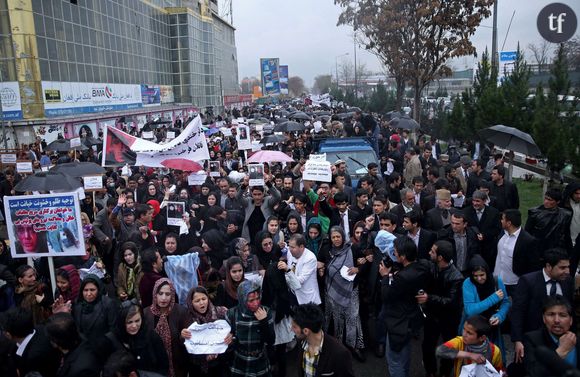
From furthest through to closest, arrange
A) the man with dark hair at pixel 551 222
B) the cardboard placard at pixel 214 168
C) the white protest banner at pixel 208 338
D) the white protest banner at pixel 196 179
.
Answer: the cardboard placard at pixel 214 168 < the white protest banner at pixel 196 179 < the man with dark hair at pixel 551 222 < the white protest banner at pixel 208 338

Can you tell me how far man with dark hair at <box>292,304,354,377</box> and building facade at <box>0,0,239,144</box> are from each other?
88.8 ft

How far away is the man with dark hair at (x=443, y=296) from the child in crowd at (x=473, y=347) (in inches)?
35.1

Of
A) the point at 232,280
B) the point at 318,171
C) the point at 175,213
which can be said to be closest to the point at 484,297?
the point at 232,280

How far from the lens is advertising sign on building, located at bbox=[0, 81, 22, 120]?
26.6 m

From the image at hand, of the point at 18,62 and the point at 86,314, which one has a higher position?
the point at 18,62

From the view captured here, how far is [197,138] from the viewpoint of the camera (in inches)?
370

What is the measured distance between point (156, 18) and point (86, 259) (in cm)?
4961

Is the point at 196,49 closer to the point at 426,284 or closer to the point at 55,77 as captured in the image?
the point at 55,77

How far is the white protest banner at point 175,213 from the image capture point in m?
7.21

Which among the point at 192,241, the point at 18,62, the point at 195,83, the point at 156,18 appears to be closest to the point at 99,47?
the point at 18,62

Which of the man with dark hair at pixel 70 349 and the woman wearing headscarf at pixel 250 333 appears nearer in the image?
the man with dark hair at pixel 70 349

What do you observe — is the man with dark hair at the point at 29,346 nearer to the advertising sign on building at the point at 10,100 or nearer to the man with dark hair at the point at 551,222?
the man with dark hair at the point at 551,222

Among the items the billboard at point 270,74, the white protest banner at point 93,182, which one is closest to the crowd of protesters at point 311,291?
the white protest banner at point 93,182

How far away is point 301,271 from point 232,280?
0.80 m
